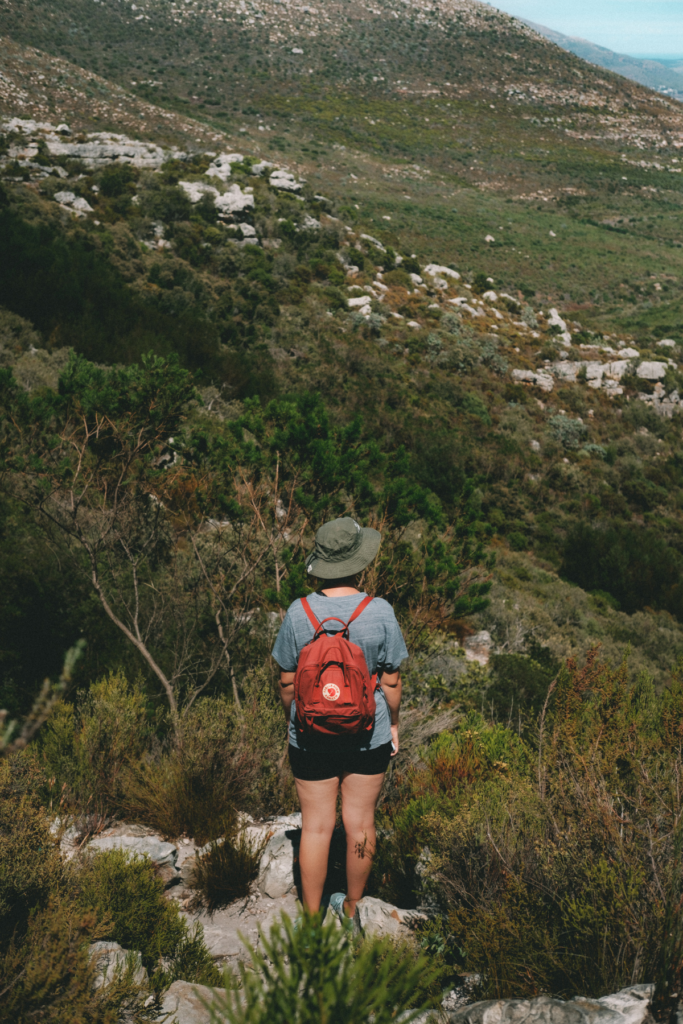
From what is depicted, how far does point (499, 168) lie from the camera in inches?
1833

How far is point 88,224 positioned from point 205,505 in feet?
52.5

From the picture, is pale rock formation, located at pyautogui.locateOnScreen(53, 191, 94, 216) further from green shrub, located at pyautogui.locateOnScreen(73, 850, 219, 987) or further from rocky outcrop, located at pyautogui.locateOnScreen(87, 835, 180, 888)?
green shrub, located at pyautogui.locateOnScreen(73, 850, 219, 987)

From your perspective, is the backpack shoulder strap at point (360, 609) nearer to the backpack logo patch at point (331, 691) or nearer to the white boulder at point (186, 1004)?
the backpack logo patch at point (331, 691)

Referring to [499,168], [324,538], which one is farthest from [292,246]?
[499,168]

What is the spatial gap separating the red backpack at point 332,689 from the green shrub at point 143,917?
0.97 m

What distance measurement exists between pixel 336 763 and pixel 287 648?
0.49m

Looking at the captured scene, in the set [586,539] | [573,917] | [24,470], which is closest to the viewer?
[573,917]

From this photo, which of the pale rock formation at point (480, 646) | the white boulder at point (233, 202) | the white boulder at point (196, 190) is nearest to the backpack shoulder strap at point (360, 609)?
the pale rock formation at point (480, 646)

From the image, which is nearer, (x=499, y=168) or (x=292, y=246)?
(x=292, y=246)

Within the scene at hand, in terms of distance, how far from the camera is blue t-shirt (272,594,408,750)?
2086mm

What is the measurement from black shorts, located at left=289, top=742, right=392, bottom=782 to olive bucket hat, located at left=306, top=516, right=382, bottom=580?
0.68 m

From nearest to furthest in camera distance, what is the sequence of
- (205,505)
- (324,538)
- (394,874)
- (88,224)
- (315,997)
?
1. (315,997)
2. (324,538)
3. (394,874)
4. (205,505)
5. (88,224)

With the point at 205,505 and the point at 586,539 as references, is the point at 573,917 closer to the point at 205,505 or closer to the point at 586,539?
the point at 205,505

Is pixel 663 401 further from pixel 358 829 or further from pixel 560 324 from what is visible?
pixel 358 829
